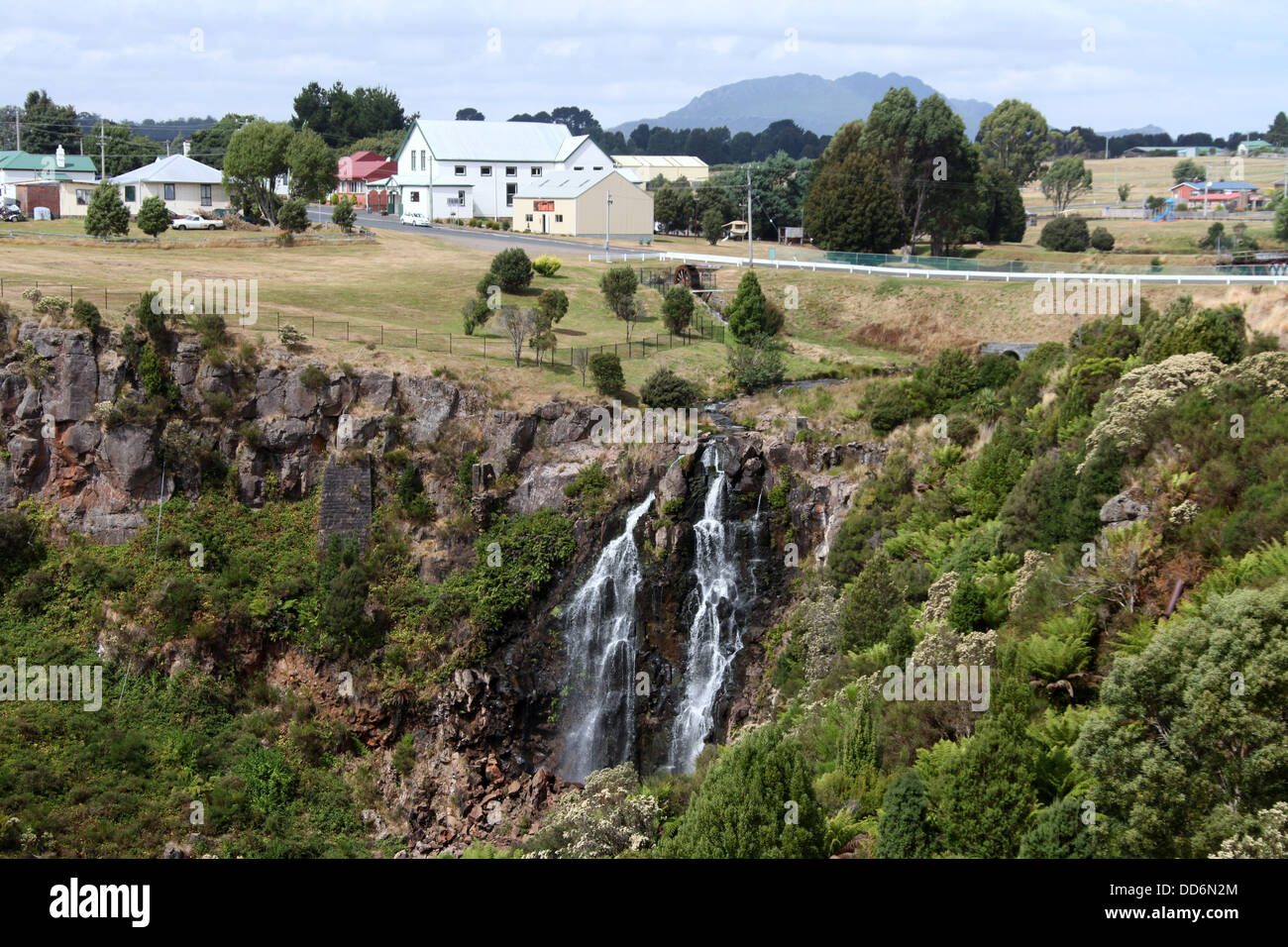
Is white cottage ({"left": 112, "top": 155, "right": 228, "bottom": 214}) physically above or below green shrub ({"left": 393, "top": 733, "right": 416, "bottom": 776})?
above

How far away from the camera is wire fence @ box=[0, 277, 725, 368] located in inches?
1923

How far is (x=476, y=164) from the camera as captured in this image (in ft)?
326

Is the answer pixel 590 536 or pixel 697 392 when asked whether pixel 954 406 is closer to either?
pixel 697 392

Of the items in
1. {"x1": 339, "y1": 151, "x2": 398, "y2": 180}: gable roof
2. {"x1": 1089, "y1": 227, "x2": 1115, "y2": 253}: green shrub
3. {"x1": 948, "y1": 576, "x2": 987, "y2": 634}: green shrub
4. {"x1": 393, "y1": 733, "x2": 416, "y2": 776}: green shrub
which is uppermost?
{"x1": 339, "y1": 151, "x2": 398, "y2": 180}: gable roof

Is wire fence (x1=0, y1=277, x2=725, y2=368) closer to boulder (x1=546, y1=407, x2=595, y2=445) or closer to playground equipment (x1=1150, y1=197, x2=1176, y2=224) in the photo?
boulder (x1=546, y1=407, x2=595, y2=445)

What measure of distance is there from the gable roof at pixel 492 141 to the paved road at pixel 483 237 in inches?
326

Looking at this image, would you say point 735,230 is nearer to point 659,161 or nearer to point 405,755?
point 405,755

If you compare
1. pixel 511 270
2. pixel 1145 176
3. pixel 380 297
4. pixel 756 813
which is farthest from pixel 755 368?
pixel 1145 176

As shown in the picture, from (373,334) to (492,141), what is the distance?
5590cm

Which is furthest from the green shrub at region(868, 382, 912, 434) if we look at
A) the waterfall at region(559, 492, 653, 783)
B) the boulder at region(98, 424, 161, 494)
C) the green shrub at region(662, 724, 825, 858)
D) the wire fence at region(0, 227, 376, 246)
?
the wire fence at region(0, 227, 376, 246)

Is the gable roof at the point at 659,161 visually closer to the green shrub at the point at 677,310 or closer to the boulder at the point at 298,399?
the green shrub at the point at 677,310

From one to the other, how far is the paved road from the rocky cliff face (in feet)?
99.0

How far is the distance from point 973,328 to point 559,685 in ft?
93.9
